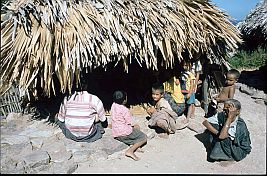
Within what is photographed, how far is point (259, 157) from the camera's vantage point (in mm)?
4766

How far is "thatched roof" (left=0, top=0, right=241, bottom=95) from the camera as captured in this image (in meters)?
4.32

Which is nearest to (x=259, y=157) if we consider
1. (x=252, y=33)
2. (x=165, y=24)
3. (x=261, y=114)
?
(x=261, y=114)

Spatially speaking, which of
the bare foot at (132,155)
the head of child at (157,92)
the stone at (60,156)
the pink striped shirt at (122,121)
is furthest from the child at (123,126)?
the stone at (60,156)

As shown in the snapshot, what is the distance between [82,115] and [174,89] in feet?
6.28

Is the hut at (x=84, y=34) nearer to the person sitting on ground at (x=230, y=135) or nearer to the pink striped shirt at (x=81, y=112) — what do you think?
the pink striped shirt at (x=81, y=112)

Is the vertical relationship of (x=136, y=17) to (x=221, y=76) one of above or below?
above

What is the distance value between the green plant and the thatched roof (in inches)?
297

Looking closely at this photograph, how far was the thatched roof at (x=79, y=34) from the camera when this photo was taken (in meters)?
4.32

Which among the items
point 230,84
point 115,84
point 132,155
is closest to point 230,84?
point 230,84

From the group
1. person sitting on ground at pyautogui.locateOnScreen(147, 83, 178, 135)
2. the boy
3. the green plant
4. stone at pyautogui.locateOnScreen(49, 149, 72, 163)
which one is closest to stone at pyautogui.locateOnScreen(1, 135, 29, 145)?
stone at pyautogui.locateOnScreen(49, 149, 72, 163)

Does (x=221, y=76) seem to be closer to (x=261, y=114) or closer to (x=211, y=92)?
(x=211, y=92)

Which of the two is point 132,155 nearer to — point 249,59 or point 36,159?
point 36,159

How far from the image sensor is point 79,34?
4391mm

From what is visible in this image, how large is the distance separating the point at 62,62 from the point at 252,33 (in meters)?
5.66
